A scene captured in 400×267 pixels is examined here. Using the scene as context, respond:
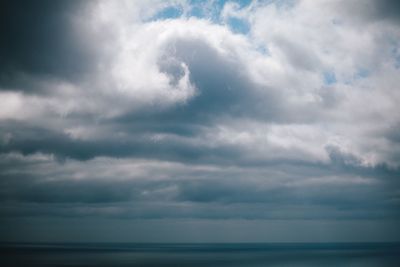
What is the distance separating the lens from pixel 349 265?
98.2 meters

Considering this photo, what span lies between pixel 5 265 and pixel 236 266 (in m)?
57.8

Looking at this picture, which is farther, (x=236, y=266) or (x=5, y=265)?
(x=236, y=266)

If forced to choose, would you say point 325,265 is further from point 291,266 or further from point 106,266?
point 106,266

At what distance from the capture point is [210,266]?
96188 millimetres

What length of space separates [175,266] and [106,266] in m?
18.0

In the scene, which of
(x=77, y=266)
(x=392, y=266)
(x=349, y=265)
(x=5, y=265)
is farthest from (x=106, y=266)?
(x=392, y=266)

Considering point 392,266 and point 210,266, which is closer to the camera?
point 392,266

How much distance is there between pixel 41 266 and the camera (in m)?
89.5

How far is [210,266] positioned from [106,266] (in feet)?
89.0

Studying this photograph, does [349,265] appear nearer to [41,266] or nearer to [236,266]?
[236,266]

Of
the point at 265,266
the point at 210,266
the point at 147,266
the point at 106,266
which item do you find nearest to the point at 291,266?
the point at 265,266

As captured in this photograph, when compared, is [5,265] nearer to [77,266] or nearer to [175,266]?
[77,266]

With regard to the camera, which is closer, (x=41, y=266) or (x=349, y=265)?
(x=41, y=266)

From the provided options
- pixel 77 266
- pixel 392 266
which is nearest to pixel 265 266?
pixel 392 266
